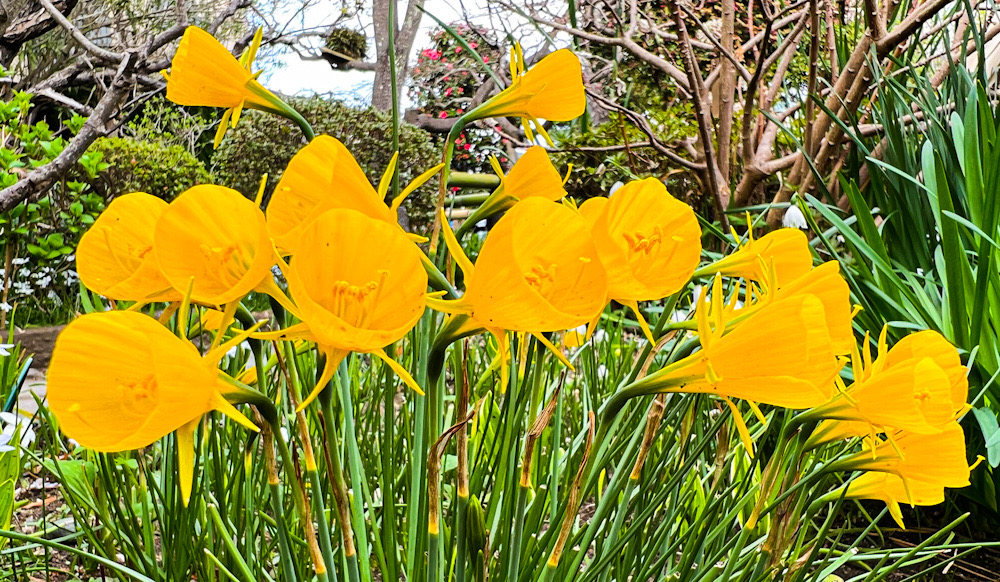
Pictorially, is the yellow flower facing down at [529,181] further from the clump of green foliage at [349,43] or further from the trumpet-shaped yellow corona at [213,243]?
the clump of green foliage at [349,43]

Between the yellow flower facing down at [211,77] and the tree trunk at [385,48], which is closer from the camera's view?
the yellow flower facing down at [211,77]

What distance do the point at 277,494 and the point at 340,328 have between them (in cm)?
24

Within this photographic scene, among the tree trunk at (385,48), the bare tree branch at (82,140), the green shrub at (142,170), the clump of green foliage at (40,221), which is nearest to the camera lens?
the bare tree branch at (82,140)

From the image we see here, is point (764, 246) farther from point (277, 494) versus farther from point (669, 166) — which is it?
point (669, 166)

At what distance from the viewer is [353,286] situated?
0.39 metres

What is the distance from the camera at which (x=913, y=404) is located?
468mm

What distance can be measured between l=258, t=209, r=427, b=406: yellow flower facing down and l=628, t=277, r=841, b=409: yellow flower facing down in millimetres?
171

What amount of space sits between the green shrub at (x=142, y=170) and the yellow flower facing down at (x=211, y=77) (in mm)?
4708

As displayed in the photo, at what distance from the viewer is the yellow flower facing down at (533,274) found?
15.4 inches

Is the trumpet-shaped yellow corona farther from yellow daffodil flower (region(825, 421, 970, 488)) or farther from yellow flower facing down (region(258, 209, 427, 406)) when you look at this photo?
yellow daffodil flower (region(825, 421, 970, 488))

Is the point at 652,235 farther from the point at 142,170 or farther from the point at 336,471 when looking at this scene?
the point at 142,170

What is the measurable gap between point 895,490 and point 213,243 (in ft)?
1.88

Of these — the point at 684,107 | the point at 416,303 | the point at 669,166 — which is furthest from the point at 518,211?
the point at 684,107

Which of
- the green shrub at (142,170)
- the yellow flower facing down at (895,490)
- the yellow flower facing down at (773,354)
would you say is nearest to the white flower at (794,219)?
the yellow flower facing down at (895,490)
